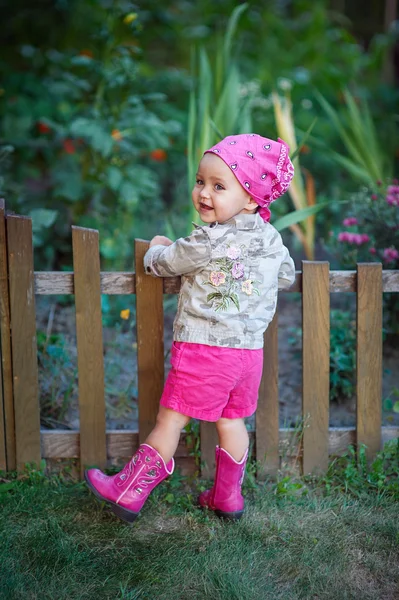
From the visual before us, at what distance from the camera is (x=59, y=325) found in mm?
3848

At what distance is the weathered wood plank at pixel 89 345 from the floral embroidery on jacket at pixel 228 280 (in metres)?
0.50

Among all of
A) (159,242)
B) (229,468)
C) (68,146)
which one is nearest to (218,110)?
(159,242)

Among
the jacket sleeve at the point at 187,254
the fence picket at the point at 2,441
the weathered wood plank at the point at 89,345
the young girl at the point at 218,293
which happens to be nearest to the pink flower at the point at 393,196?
the young girl at the point at 218,293

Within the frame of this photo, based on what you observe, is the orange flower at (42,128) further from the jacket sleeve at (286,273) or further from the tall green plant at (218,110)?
the jacket sleeve at (286,273)

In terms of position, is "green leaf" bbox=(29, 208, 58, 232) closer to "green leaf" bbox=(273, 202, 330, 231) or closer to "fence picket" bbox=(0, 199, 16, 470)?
"fence picket" bbox=(0, 199, 16, 470)

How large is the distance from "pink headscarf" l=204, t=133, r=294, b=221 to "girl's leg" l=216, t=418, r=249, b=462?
759 millimetres

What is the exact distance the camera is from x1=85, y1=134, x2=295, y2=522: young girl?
7.23ft

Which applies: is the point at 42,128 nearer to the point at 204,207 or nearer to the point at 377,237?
the point at 377,237

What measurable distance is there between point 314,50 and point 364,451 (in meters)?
5.47

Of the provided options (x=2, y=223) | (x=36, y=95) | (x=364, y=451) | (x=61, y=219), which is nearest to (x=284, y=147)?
(x=2, y=223)

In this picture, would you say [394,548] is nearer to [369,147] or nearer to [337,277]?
[337,277]

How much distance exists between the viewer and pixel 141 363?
2.61 meters


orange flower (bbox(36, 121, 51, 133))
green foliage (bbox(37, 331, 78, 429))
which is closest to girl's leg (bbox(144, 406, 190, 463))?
green foliage (bbox(37, 331, 78, 429))

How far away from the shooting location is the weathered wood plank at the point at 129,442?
8.76 ft
